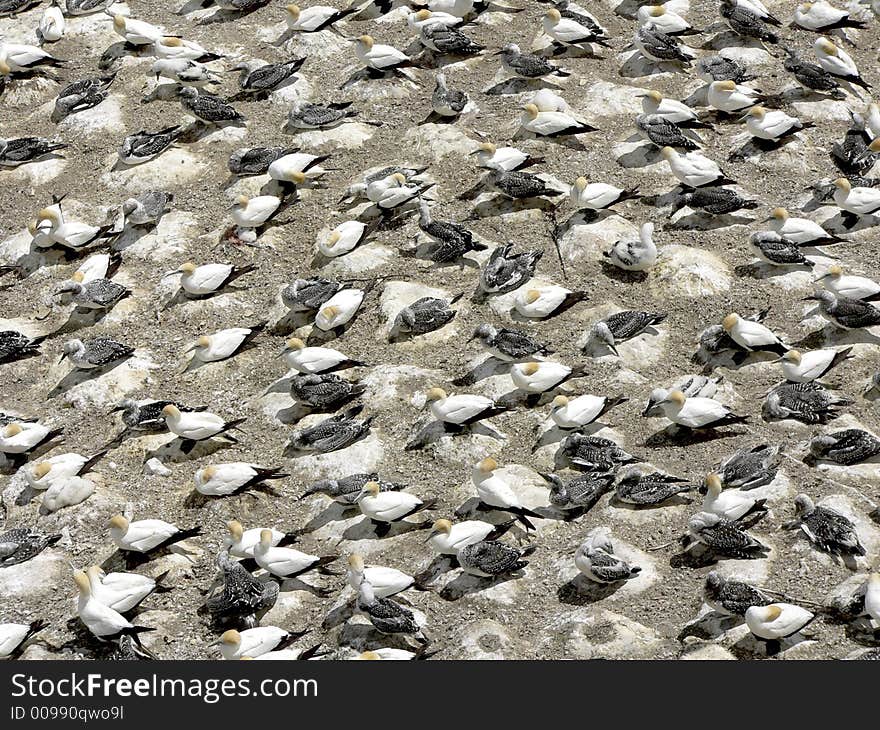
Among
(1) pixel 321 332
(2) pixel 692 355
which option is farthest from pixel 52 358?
(2) pixel 692 355

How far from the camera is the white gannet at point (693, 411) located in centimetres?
1870

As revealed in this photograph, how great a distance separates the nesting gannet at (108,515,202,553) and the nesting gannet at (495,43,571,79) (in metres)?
12.0

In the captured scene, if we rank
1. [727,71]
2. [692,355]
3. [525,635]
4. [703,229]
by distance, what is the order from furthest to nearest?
[727,71]
[703,229]
[692,355]
[525,635]

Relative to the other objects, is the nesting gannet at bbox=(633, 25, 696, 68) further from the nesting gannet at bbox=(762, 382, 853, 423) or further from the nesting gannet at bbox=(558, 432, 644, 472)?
the nesting gannet at bbox=(558, 432, 644, 472)

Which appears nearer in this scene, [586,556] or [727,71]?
[586,556]

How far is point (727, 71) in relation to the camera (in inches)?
998

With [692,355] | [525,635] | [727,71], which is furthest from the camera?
[727,71]

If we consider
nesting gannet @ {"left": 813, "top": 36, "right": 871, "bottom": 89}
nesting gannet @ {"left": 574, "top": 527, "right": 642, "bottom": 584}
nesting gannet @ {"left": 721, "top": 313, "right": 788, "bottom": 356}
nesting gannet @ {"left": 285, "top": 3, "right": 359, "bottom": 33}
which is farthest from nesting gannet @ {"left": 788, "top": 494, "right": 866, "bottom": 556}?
nesting gannet @ {"left": 285, "top": 3, "right": 359, "bottom": 33}

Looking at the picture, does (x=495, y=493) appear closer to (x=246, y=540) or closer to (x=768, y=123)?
(x=246, y=540)

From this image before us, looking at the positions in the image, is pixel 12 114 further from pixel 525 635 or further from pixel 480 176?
pixel 525 635

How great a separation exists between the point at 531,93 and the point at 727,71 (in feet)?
11.8

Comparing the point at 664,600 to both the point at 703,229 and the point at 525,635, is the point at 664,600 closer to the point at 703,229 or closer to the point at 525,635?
the point at 525,635

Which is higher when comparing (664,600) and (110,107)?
(110,107)

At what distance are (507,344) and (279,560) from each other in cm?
486
